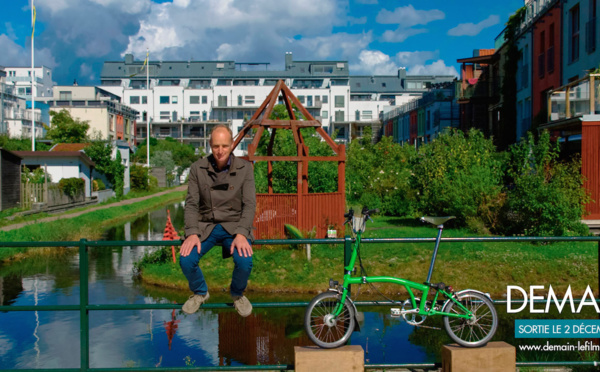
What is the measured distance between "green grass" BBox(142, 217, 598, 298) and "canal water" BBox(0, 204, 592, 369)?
0.68 meters

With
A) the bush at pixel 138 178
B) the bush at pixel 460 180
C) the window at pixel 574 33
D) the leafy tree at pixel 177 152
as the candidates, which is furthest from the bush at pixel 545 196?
the leafy tree at pixel 177 152

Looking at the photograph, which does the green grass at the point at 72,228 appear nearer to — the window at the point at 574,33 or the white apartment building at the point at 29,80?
the window at the point at 574,33

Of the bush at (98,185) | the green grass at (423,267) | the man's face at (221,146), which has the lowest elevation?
the green grass at (423,267)

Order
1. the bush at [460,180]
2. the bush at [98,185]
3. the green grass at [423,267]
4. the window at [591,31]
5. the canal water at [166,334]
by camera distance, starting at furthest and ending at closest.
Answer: the bush at [98,185] → the window at [591,31] → the bush at [460,180] → the green grass at [423,267] → the canal water at [166,334]

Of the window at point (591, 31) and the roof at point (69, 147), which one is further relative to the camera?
the roof at point (69, 147)

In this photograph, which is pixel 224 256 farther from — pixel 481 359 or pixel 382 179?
pixel 382 179

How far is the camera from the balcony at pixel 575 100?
690 inches

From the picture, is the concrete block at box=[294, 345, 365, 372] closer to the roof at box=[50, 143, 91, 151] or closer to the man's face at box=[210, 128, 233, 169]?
the man's face at box=[210, 128, 233, 169]

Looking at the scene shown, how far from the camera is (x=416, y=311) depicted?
554 cm

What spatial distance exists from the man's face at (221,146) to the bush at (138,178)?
50.9 meters

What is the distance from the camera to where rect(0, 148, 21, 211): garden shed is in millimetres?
31933

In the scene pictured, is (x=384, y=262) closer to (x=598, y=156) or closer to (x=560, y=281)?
(x=560, y=281)

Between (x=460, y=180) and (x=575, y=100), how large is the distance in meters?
4.56

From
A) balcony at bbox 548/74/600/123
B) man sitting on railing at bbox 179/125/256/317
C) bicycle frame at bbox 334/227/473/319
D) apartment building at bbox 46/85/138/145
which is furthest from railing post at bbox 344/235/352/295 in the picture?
apartment building at bbox 46/85/138/145
